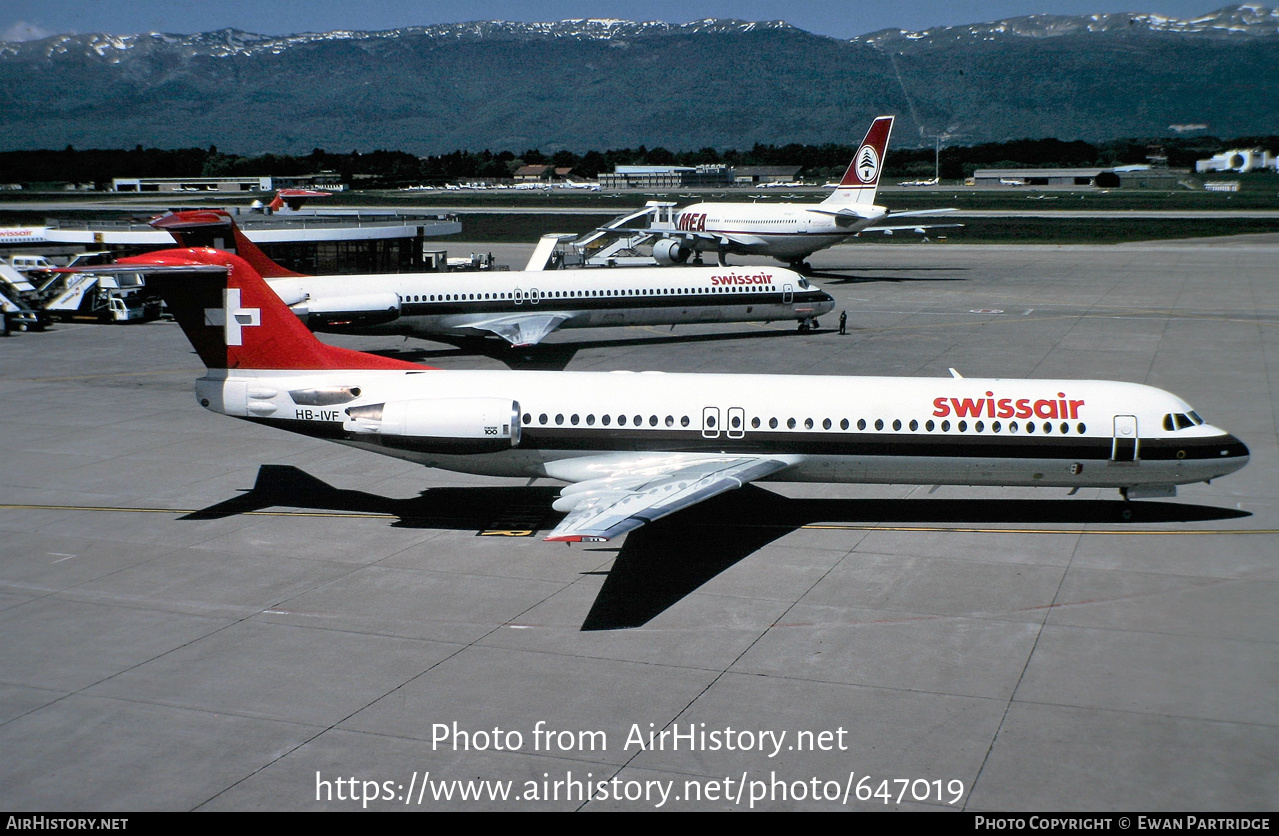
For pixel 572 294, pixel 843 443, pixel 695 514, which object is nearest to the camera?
pixel 843 443

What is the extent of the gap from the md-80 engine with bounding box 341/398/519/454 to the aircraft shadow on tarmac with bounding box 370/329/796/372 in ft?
60.6

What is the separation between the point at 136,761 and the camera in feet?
42.5

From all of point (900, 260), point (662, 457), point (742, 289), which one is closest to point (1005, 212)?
point (900, 260)

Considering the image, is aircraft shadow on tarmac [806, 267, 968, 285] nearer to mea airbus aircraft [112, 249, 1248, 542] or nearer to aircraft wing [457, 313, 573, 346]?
aircraft wing [457, 313, 573, 346]

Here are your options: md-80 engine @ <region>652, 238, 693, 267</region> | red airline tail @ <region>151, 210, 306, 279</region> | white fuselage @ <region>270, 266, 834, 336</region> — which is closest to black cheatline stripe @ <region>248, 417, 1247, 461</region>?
red airline tail @ <region>151, 210, 306, 279</region>

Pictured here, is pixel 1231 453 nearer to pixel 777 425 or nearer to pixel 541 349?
pixel 777 425

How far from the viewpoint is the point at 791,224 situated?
6681 centimetres

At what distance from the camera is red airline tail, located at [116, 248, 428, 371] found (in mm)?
22438

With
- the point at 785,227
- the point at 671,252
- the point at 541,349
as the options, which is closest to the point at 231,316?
the point at 541,349

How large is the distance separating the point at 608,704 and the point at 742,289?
3197 centimetres

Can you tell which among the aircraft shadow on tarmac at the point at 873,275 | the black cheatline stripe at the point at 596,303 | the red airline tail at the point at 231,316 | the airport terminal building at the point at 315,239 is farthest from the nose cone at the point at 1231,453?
the airport terminal building at the point at 315,239

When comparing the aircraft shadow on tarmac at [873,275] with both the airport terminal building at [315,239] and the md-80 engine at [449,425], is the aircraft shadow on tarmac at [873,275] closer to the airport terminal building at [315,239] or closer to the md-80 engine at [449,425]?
the airport terminal building at [315,239]

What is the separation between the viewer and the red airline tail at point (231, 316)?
22.4 metres

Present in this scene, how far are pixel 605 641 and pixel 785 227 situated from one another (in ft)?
177
